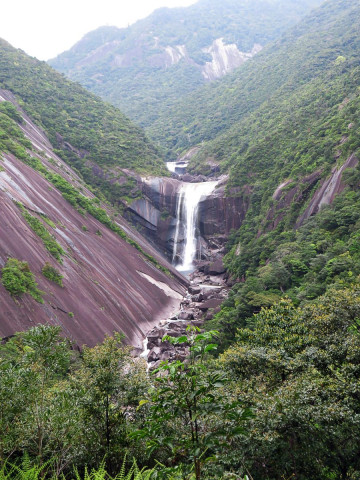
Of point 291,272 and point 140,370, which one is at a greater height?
point 140,370

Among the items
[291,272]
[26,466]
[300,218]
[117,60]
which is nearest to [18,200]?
[291,272]

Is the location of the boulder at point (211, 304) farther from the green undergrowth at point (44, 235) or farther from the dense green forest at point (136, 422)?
the dense green forest at point (136, 422)

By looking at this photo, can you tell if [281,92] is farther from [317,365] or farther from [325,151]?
[317,365]

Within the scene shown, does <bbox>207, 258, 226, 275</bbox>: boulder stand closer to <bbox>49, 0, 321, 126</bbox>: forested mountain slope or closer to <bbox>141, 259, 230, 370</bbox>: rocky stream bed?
<bbox>141, 259, 230, 370</bbox>: rocky stream bed

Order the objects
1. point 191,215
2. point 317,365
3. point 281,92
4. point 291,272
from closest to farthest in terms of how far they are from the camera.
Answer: point 317,365, point 291,272, point 191,215, point 281,92

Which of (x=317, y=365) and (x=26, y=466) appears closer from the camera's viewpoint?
(x=26, y=466)

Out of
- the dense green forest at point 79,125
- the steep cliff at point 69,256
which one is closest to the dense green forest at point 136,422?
the steep cliff at point 69,256
